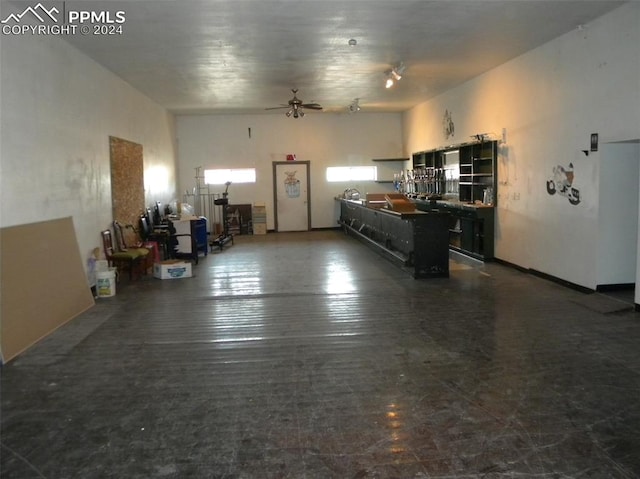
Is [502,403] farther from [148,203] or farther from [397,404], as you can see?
[148,203]

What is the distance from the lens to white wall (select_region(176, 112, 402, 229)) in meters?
13.2

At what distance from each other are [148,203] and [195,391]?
23.1ft

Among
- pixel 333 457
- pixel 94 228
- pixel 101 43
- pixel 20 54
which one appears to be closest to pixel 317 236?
pixel 94 228

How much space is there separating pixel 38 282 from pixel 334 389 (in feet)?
10.5

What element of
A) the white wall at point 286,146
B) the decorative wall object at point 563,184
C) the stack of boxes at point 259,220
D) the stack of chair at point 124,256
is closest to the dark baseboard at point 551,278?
the decorative wall object at point 563,184

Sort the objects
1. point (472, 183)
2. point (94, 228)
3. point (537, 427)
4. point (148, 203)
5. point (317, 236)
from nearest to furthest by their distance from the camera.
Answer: point (537, 427) → point (94, 228) → point (472, 183) → point (148, 203) → point (317, 236)

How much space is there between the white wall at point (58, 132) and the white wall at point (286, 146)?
14.4 ft

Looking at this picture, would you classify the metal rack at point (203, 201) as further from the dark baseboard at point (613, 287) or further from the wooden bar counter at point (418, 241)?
the dark baseboard at point (613, 287)

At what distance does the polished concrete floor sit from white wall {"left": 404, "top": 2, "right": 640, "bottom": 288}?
856mm

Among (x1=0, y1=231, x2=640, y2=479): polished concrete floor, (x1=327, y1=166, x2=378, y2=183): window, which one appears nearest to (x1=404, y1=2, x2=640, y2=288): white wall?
(x1=0, y1=231, x2=640, y2=479): polished concrete floor

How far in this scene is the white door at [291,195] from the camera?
44.8ft

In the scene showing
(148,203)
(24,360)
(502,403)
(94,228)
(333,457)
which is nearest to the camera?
(333,457)

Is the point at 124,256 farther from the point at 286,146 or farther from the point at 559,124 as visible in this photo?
the point at 286,146

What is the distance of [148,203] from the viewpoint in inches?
385
